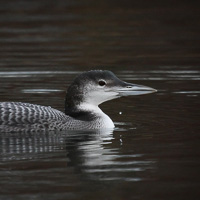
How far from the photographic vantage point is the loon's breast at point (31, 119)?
877cm

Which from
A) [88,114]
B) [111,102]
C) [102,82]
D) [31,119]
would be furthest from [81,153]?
[111,102]

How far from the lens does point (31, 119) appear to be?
8797 mm

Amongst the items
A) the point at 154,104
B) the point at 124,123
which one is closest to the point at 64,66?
the point at 154,104

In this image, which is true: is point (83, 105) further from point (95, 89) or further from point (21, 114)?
point (21, 114)

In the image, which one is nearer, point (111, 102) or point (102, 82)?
point (102, 82)

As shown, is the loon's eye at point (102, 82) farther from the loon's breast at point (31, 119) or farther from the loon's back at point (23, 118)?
the loon's back at point (23, 118)

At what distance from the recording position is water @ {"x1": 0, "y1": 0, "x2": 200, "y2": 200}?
675cm

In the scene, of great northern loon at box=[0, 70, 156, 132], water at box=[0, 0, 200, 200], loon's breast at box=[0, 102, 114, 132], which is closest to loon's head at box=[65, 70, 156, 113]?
great northern loon at box=[0, 70, 156, 132]

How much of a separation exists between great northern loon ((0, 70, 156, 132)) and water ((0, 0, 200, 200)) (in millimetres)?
138

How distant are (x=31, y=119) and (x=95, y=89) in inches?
31.9

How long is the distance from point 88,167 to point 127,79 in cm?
542

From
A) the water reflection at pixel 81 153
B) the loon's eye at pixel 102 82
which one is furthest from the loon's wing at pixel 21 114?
the loon's eye at pixel 102 82

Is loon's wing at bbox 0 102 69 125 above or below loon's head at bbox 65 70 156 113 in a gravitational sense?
below

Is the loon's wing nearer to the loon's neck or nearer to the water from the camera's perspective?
the water
